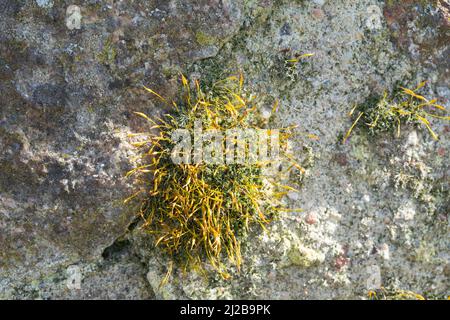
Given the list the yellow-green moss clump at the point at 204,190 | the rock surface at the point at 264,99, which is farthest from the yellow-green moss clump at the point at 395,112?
the yellow-green moss clump at the point at 204,190

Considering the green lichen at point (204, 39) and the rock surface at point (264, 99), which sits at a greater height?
the green lichen at point (204, 39)

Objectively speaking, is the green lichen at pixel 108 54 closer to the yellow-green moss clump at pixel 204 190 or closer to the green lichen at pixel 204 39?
the yellow-green moss clump at pixel 204 190

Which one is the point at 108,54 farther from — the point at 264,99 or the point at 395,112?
the point at 395,112

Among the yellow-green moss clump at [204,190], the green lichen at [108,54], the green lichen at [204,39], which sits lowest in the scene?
the yellow-green moss clump at [204,190]

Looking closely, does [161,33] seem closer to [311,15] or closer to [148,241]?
[311,15]

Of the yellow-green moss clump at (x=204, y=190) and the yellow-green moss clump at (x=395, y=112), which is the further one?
the yellow-green moss clump at (x=395, y=112)

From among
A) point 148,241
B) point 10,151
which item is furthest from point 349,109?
point 10,151

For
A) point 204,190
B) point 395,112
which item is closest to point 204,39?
point 204,190
